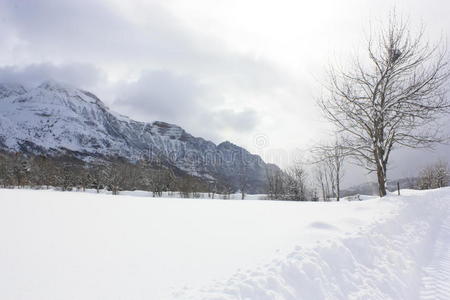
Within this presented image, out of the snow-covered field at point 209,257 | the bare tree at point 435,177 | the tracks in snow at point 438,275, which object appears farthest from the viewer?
the bare tree at point 435,177

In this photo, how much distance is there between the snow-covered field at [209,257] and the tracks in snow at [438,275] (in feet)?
0.07

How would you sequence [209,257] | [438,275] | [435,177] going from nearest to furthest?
[209,257] < [438,275] < [435,177]

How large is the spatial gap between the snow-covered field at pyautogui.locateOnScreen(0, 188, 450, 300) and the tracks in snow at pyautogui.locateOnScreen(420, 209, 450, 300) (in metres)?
0.02

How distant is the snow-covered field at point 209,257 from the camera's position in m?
3.76

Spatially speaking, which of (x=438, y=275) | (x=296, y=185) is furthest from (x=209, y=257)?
(x=296, y=185)

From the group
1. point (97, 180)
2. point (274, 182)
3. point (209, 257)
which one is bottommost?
point (209, 257)

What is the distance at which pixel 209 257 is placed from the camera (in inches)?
201

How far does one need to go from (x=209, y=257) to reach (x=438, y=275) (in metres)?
4.94

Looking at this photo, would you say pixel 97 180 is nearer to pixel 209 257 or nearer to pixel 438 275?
pixel 209 257

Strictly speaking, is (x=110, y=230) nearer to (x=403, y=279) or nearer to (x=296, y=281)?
(x=296, y=281)

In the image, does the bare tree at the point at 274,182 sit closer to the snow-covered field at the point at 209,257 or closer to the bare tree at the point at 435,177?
the bare tree at the point at 435,177

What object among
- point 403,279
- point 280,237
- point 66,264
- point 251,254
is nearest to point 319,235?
point 280,237

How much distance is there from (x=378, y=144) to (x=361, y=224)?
9.73 metres

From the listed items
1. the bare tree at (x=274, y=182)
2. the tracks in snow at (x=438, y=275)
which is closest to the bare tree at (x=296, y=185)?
the bare tree at (x=274, y=182)
